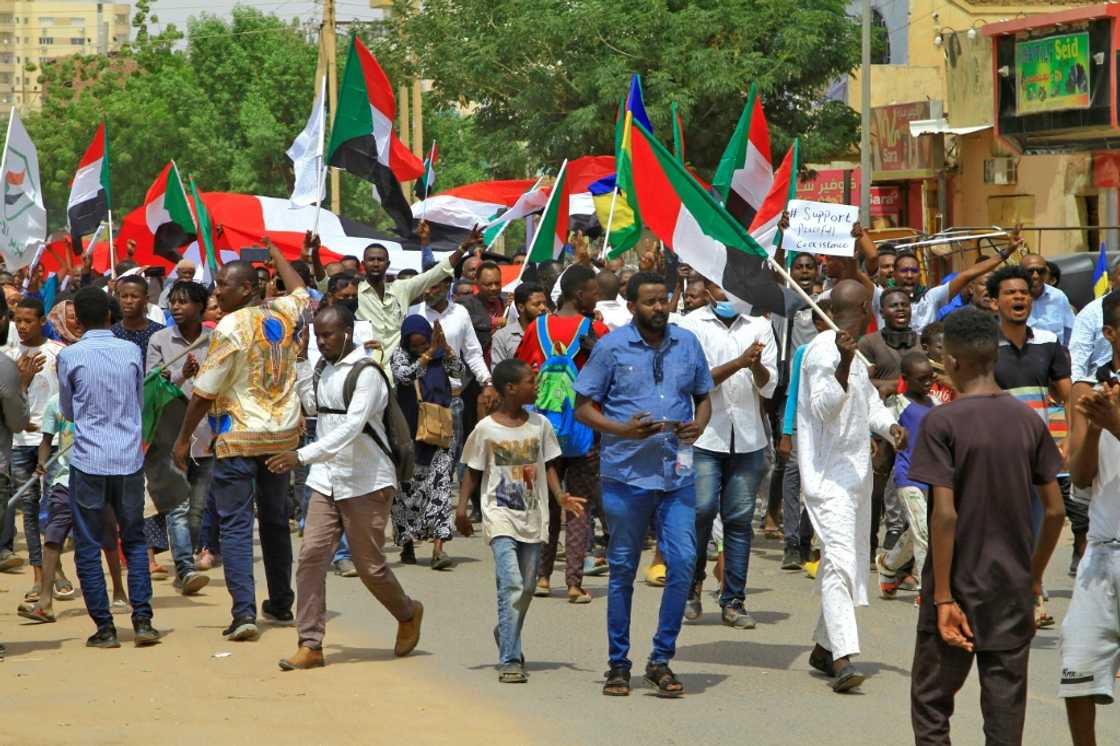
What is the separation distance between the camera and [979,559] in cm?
577

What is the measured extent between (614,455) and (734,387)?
192 centimetres

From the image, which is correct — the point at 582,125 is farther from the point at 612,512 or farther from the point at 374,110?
the point at 612,512

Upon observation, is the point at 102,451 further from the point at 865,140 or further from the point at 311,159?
the point at 865,140

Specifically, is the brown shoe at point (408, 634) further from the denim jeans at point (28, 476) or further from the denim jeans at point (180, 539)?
the denim jeans at point (28, 476)

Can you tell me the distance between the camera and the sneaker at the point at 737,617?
377 inches

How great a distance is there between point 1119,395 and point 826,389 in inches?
106

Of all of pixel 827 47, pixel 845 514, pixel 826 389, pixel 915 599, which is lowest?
pixel 915 599

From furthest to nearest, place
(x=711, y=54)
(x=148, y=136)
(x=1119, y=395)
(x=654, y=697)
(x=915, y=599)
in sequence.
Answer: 1. (x=148, y=136)
2. (x=711, y=54)
3. (x=915, y=599)
4. (x=654, y=697)
5. (x=1119, y=395)

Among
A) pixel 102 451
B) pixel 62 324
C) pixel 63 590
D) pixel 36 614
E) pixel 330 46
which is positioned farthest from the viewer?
pixel 330 46

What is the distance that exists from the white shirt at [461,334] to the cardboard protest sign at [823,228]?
2430mm

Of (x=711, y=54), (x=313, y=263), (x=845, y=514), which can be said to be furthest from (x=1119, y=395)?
(x=711, y=54)

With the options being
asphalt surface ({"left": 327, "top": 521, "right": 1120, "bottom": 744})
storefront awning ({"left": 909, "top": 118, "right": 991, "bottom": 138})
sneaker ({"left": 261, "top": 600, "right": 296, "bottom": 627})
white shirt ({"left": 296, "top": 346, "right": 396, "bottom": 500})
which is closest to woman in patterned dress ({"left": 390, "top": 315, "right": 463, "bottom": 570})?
asphalt surface ({"left": 327, "top": 521, "right": 1120, "bottom": 744})

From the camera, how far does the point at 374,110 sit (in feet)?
50.4

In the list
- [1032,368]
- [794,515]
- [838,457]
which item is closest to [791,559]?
[794,515]
